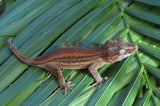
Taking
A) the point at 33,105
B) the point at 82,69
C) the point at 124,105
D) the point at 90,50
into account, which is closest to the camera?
the point at 124,105

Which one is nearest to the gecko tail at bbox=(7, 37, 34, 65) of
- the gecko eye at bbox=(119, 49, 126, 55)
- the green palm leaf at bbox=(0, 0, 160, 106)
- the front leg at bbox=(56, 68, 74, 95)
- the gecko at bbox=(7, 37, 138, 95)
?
the gecko at bbox=(7, 37, 138, 95)

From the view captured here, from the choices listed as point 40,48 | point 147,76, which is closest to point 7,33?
point 40,48

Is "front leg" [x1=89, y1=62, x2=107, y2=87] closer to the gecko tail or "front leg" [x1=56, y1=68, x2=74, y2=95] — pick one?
"front leg" [x1=56, y1=68, x2=74, y2=95]

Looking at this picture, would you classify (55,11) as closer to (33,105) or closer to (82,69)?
(82,69)

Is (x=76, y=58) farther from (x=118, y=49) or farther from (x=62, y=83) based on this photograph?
(x=118, y=49)

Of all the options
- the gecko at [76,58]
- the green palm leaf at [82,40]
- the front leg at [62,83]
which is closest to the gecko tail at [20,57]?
the gecko at [76,58]

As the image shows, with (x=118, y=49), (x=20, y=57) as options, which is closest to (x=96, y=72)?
(x=118, y=49)

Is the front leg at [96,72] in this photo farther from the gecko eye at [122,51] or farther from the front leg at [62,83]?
the front leg at [62,83]
